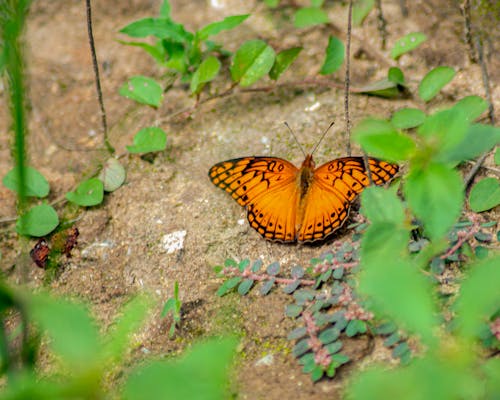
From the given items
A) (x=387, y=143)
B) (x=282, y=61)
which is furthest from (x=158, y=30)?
(x=387, y=143)

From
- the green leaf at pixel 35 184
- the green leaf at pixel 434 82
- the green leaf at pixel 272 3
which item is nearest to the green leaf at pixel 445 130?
the green leaf at pixel 434 82

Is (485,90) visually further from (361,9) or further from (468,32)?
(361,9)

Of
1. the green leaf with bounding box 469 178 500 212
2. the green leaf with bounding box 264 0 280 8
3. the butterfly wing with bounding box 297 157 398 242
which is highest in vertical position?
the green leaf with bounding box 264 0 280 8

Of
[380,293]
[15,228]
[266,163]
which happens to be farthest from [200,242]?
[380,293]

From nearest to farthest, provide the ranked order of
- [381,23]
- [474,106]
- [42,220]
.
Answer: [474,106] → [42,220] → [381,23]

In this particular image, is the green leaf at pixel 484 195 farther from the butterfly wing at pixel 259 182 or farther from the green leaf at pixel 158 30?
the green leaf at pixel 158 30

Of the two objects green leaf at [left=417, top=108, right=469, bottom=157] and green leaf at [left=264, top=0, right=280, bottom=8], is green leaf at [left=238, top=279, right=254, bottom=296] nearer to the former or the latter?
green leaf at [left=417, top=108, right=469, bottom=157]

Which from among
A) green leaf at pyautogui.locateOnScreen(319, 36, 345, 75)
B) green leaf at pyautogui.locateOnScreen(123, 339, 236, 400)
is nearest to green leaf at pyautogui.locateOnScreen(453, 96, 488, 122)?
green leaf at pyautogui.locateOnScreen(319, 36, 345, 75)
